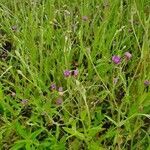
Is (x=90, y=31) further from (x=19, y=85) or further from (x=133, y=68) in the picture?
(x=19, y=85)

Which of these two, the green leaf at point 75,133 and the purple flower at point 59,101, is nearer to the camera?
the green leaf at point 75,133

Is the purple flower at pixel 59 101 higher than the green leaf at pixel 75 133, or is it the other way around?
the purple flower at pixel 59 101

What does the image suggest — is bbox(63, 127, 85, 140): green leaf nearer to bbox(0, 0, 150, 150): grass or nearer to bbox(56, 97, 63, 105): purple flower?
bbox(0, 0, 150, 150): grass

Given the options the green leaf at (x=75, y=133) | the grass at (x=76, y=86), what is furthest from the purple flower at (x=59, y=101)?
the green leaf at (x=75, y=133)

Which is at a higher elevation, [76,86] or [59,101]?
[76,86]

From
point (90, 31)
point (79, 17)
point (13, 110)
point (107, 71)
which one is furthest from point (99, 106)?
point (79, 17)

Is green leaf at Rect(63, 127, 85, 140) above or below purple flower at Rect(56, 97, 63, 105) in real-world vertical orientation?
below

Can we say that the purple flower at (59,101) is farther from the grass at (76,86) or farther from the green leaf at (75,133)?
the green leaf at (75,133)

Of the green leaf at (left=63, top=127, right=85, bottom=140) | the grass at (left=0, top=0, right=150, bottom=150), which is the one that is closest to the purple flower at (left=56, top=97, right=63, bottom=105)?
the grass at (left=0, top=0, right=150, bottom=150)

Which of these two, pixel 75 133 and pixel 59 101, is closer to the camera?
pixel 75 133
